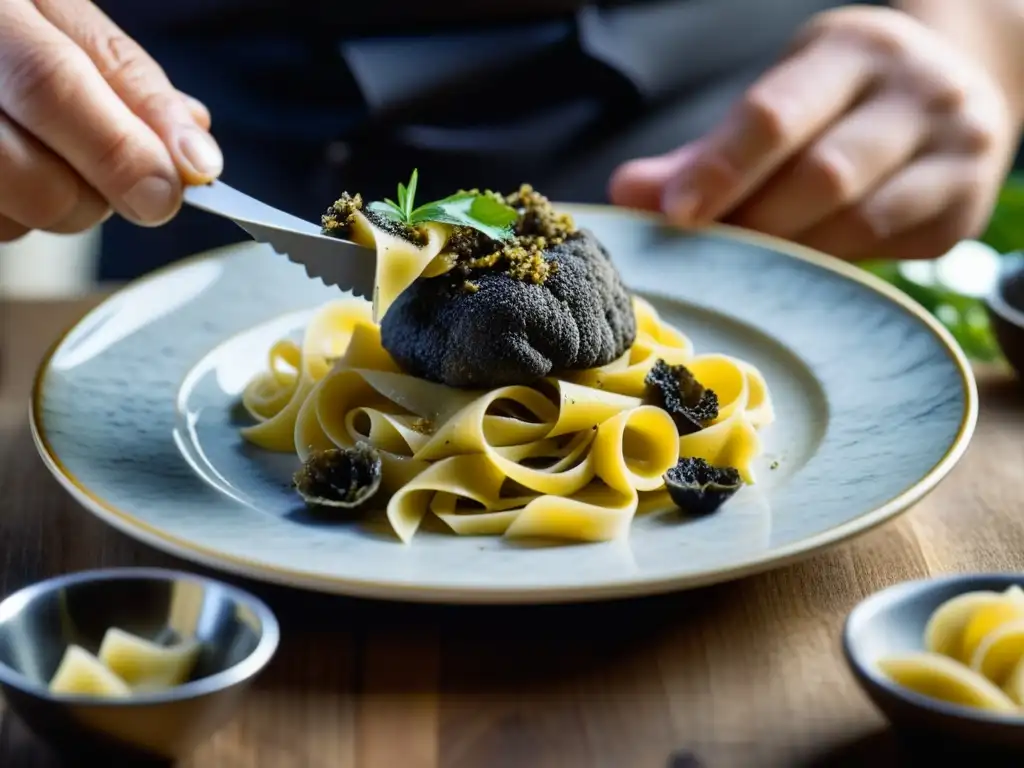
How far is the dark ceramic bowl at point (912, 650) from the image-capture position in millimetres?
2031

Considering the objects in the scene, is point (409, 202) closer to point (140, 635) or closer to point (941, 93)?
point (140, 635)

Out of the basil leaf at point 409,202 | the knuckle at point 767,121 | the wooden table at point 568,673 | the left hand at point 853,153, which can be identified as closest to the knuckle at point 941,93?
the left hand at point 853,153

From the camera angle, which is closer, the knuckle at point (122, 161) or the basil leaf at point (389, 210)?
the basil leaf at point (389, 210)

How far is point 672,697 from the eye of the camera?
2.43 meters

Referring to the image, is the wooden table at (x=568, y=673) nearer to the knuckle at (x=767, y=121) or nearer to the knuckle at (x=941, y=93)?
the knuckle at (x=767, y=121)

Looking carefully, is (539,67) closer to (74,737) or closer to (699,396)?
(699,396)

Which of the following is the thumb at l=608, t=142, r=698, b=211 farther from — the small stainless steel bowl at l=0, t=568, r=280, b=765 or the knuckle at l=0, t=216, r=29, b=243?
the small stainless steel bowl at l=0, t=568, r=280, b=765

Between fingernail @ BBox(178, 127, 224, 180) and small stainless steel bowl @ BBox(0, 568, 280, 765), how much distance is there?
Result: 1400mm

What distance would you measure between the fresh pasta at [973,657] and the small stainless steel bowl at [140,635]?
1049 millimetres

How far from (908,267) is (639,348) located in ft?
9.86

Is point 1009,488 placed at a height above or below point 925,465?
below

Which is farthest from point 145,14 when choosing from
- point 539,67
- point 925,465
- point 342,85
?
point 925,465

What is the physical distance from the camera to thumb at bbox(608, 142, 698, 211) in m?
4.82

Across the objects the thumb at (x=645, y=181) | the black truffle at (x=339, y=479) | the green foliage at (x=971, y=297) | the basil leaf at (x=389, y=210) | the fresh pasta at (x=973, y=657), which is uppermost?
the fresh pasta at (x=973, y=657)
